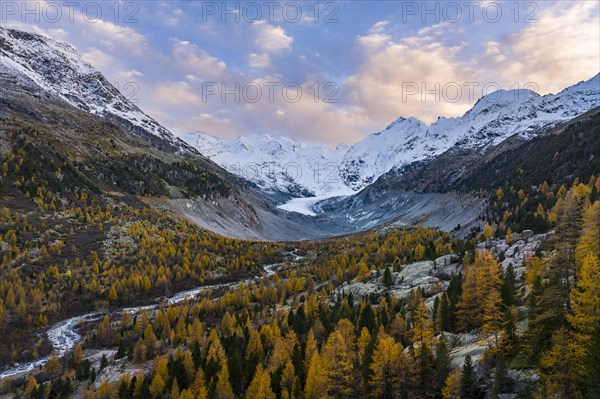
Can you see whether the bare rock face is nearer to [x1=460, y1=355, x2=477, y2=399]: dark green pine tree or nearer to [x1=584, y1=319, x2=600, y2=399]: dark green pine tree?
[x1=460, y1=355, x2=477, y2=399]: dark green pine tree

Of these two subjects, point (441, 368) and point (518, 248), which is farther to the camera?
point (518, 248)

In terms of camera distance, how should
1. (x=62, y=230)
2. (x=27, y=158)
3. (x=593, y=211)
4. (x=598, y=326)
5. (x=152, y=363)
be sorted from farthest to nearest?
1. (x=27, y=158)
2. (x=62, y=230)
3. (x=152, y=363)
4. (x=593, y=211)
5. (x=598, y=326)

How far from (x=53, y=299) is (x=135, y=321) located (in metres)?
26.0

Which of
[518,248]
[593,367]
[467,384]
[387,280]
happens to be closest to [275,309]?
[387,280]

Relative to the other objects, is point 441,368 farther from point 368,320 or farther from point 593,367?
point 368,320

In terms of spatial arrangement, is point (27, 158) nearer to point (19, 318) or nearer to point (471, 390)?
point (19, 318)

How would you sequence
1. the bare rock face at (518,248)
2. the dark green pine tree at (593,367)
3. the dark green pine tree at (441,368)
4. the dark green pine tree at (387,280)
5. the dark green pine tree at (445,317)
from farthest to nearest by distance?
the dark green pine tree at (387,280) → the bare rock face at (518,248) → the dark green pine tree at (445,317) → the dark green pine tree at (441,368) → the dark green pine tree at (593,367)

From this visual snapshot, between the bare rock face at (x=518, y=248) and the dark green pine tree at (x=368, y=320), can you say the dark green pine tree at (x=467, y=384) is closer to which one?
the dark green pine tree at (x=368, y=320)

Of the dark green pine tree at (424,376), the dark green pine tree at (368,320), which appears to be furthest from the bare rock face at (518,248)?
the dark green pine tree at (424,376)

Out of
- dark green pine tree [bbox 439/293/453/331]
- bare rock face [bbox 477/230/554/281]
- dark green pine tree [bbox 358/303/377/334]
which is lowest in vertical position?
dark green pine tree [bbox 358/303/377/334]

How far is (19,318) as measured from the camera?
3516 inches

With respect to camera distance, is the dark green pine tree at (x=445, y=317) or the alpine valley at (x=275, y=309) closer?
the alpine valley at (x=275, y=309)

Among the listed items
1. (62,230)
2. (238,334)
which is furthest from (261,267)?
(238,334)

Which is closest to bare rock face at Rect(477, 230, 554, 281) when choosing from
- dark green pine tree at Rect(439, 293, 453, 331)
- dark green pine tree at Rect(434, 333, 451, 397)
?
dark green pine tree at Rect(439, 293, 453, 331)
